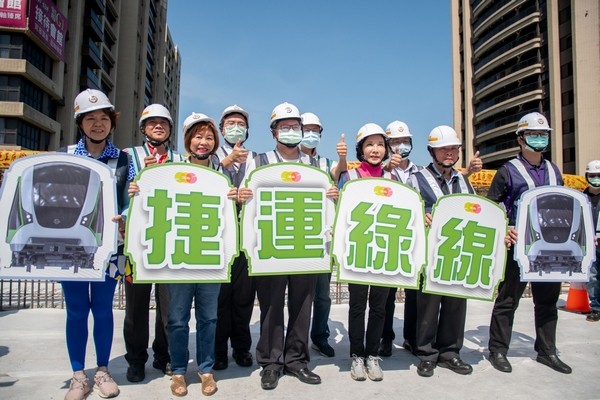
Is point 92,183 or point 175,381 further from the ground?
point 92,183

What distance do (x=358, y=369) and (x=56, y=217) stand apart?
2.84m

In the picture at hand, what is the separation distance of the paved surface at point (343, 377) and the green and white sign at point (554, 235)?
3.14ft

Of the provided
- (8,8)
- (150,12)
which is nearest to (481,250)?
(8,8)

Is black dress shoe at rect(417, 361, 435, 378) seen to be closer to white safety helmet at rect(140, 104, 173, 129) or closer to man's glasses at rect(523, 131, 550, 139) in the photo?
man's glasses at rect(523, 131, 550, 139)

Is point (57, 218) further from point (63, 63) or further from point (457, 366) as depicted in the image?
point (63, 63)

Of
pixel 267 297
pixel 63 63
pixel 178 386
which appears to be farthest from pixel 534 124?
pixel 63 63

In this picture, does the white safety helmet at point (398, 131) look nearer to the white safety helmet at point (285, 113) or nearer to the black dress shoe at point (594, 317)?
the white safety helmet at point (285, 113)

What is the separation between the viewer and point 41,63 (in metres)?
31.5

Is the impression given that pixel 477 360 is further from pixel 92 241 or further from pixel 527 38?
pixel 527 38

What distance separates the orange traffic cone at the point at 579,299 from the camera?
7.47 metres

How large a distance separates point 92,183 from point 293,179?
1.64 meters

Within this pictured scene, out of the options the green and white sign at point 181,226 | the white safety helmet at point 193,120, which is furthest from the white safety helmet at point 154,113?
the green and white sign at point 181,226

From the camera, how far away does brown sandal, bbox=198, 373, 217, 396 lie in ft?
11.3

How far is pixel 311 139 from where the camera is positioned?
5297mm
